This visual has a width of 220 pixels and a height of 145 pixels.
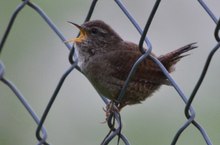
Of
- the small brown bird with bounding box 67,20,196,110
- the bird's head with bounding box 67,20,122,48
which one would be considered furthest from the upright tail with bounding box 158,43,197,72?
the bird's head with bounding box 67,20,122,48

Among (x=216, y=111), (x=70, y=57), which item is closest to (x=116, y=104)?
(x=70, y=57)

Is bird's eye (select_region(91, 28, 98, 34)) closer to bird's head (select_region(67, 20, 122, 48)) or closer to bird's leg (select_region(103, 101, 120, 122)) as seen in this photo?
bird's head (select_region(67, 20, 122, 48))

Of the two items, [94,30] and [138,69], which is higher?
[94,30]

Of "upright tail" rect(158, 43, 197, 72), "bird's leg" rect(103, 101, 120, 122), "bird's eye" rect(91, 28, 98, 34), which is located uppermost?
"bird's eye" rect(91, 28, 98, 34)

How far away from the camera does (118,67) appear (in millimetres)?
3885

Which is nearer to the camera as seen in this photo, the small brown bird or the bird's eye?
the small brown bird

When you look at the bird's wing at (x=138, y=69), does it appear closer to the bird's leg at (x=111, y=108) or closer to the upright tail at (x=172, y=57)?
the upright tail at (x=172, y=57)

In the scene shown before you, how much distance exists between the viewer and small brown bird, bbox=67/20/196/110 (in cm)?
381

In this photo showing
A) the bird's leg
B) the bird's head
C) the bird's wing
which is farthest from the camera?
the bird's head

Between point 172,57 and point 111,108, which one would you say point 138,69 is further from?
point 111,108

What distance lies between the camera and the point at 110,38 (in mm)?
4227

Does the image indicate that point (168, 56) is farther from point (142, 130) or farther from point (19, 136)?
point (19, 136)

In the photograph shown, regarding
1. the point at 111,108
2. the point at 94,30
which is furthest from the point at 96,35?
the point at 111,108

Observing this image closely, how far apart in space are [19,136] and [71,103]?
669 millimetres
